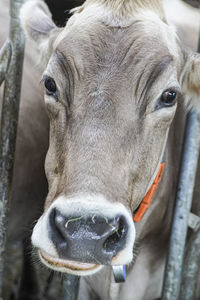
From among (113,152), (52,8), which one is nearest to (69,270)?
(113,152)

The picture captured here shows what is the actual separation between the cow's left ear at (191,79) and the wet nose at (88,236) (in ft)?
3.08

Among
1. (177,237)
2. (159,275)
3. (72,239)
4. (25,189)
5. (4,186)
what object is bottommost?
(159,275)

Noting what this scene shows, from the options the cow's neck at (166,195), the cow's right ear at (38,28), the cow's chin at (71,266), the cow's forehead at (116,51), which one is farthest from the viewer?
the cow's neck at (166,195)

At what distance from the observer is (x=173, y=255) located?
2.53 meters

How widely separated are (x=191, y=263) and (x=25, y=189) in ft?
3.89

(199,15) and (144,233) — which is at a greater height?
(199,15)

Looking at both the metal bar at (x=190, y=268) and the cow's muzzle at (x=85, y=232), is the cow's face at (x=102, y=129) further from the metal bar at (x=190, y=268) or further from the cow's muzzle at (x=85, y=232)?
the metal bar at (x=190, y=268)

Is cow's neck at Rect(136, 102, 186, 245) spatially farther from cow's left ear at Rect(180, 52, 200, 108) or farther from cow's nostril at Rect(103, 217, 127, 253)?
cow's nostril at Rect(103, 217, 127, 253)

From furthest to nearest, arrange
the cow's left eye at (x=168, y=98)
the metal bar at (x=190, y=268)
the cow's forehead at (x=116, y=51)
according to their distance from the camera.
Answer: the metal bar at (x=190, y=268)
the cow's left eye at (x=168, y=98)
the cow's forehead at (x=116, y=51)

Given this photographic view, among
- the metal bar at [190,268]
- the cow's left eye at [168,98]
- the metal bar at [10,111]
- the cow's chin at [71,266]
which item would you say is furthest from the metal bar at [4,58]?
the metal bar at [190,268]

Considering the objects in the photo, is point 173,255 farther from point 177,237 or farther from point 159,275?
point 159,275

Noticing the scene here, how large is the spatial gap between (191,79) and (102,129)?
0.73 metres

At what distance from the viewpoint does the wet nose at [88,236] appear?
178 centimetres

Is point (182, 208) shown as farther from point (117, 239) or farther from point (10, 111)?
point (10, 111)
